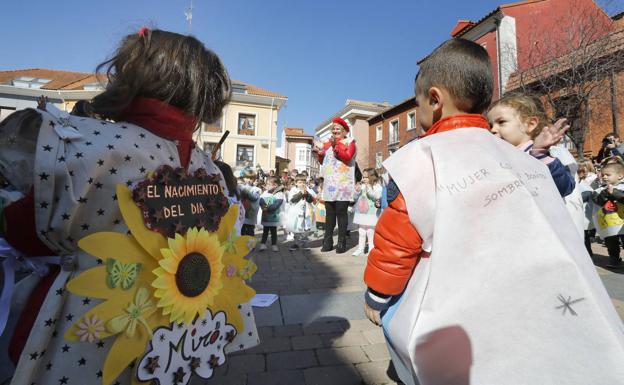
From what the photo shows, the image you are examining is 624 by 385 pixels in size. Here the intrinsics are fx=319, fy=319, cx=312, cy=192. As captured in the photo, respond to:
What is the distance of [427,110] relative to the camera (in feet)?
4.61

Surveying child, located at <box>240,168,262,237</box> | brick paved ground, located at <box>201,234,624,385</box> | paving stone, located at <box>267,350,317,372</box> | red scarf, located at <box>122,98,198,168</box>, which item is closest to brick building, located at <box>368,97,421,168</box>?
child, located at <box>240,168,262,237</box>

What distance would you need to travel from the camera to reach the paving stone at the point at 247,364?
1.80 m

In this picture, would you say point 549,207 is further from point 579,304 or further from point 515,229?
point 579,304

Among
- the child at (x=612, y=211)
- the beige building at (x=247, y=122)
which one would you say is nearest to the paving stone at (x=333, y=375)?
the child at (x=612, y=211)

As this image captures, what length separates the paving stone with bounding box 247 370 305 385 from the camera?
1.69 meters

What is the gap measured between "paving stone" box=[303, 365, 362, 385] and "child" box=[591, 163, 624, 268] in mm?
4594

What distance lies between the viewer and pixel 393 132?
2780 cm

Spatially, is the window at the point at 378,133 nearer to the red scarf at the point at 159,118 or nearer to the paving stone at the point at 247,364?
the paving stone at the point at 247,364

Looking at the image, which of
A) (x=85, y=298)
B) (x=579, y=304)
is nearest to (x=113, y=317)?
(x=85, y=298)

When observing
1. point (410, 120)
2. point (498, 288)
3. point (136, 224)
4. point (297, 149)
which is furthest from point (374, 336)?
point (297, 149)

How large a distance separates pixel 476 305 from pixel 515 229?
0.87 feet

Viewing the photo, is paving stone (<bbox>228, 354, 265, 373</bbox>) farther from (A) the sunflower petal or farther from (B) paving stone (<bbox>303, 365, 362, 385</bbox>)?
(A) the sunflower petal

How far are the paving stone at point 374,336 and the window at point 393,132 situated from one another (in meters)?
26.1

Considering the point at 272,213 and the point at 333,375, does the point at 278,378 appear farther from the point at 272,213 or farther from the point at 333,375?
the point at 272,213
